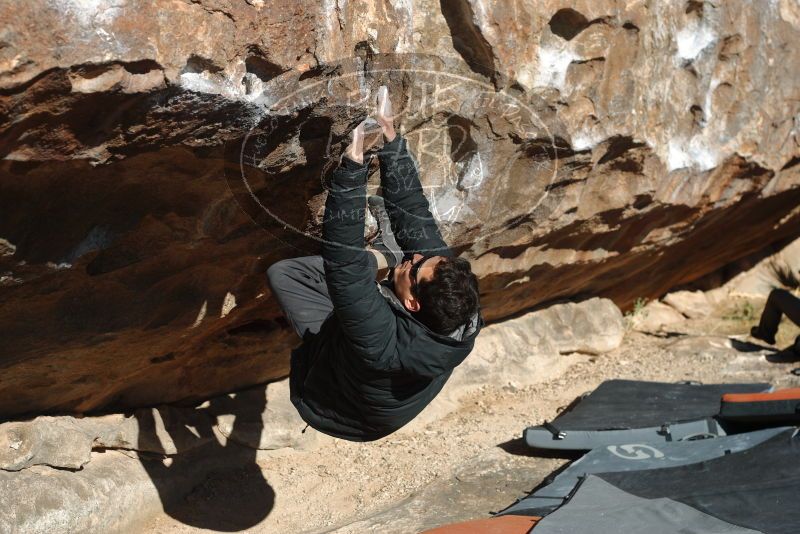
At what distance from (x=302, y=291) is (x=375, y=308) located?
56cm

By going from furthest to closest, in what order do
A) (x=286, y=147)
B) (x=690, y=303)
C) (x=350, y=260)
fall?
1. (x=690, y=303)
2. (x=286, y=147)
3. (x=350, y=260)

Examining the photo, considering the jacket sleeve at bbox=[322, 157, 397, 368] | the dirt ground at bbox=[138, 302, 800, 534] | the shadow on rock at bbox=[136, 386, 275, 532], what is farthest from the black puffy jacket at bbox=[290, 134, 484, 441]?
the shadow on rock at bbox=[136, 386, 275, 532]

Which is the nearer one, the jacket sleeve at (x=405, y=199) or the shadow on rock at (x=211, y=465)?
the jacket sleeve at (x=405, y=199)

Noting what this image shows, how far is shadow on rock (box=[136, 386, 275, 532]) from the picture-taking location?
11.8 ft

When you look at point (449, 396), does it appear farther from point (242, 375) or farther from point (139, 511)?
point (139, 511)

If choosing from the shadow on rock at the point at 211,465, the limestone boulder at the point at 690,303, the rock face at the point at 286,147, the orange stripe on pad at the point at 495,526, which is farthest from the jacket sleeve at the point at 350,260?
the limestone boulder at the point at 690,303

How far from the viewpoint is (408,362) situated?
2459mm

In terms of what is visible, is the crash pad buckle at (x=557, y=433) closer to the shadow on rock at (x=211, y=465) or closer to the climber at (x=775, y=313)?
the shadow on rock at (x=211, y=465)

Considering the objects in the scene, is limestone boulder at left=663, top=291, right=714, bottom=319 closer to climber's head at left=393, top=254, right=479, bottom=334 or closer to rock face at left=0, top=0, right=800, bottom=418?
rock face at left=0, top=0, right=800, bottom=418

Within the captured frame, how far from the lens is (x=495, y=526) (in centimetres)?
299

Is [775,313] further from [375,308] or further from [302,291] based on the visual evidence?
[375,308]

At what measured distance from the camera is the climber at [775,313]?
5414mm

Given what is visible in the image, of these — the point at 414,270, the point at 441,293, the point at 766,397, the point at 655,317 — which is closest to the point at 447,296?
the point at 441,293

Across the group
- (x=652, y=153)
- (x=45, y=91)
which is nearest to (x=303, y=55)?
(x=45, y=91)
